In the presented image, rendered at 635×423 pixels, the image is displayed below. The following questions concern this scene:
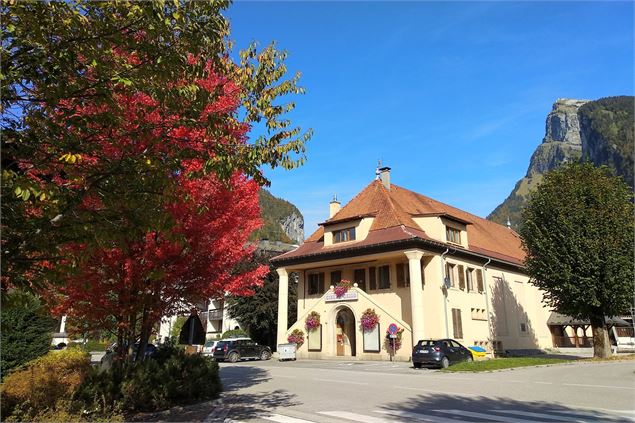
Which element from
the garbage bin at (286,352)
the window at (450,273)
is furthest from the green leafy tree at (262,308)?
the window at (450,273)

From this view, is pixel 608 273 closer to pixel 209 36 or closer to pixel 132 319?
pixel 132 319

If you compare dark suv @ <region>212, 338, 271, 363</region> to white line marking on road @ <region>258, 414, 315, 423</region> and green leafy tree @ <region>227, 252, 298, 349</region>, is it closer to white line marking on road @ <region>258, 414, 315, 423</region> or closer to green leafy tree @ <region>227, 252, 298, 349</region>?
green leafy tree @ <region>227, 252, 298, 349</region>

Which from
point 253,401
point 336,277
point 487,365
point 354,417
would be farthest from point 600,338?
point 354,417

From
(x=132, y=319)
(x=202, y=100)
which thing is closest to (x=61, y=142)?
(x=202, y=100)

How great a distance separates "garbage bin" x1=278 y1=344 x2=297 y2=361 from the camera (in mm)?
31125

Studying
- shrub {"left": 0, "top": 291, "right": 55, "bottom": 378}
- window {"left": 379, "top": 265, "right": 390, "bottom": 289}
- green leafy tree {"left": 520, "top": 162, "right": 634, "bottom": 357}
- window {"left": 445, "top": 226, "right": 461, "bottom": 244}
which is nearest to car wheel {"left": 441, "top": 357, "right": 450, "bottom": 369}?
green leafy tree {"left": 520, "top": 162, "right": 634, "bottom": 357}

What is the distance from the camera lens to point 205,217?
34.3 ft

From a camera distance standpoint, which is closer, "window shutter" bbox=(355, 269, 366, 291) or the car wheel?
the car wheel

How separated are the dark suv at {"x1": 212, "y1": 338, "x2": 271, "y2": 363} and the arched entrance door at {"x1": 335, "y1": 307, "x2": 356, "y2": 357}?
5.98 m

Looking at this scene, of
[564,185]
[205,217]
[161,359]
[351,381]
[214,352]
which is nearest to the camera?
[205,217]

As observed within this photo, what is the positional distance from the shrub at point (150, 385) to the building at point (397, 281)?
1822 cm

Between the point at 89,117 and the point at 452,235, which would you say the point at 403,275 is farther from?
the point at 89,117

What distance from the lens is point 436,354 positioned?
21.9 m

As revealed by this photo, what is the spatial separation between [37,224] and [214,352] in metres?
28.4
